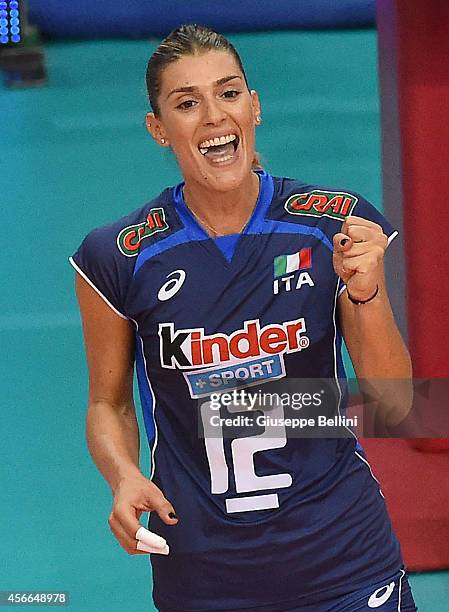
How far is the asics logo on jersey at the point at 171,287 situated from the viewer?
1.87 meters

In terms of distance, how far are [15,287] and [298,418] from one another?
3.06 ft

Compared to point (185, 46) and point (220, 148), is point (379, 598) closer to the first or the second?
point (220, 148)

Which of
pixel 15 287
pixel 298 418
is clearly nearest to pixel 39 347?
pixel 15 287

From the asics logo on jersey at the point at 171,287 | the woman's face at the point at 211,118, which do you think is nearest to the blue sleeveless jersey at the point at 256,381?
the asics logo on jersey at the point at 171,287

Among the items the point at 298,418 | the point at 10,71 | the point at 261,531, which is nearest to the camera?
the point at 261,531

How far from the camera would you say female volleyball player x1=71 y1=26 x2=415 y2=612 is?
184 centimetres

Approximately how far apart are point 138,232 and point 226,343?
0.24 metres

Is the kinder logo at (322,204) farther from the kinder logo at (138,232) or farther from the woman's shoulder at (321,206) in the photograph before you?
the kinder logo at (138,232)

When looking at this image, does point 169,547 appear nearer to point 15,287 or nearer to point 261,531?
point 261,531

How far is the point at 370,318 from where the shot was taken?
1.79 m

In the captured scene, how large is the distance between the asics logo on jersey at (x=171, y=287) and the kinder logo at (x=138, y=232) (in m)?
0.08

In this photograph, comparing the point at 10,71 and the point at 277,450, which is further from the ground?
the point at 10,71

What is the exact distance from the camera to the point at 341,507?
1857 mm

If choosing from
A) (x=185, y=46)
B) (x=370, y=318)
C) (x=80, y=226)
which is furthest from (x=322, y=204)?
(x=80, y=226)
